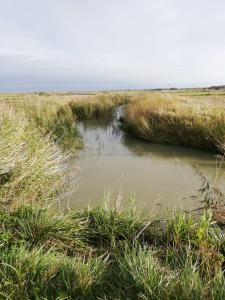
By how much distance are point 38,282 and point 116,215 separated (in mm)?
1429

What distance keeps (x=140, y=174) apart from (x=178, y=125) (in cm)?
387

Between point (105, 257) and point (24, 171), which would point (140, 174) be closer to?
point (24, 171)

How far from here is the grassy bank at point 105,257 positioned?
9.36 ft

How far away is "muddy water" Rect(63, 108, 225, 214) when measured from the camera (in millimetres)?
5730

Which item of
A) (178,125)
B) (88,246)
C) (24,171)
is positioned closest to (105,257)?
(88,246)

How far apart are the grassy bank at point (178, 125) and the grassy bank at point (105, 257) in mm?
5625

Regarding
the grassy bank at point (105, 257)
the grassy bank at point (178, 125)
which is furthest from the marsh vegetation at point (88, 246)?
the grassy bank at point (178, 125)

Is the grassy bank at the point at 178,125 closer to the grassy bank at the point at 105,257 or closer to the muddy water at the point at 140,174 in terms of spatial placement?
the muddy water at the point at 140,174

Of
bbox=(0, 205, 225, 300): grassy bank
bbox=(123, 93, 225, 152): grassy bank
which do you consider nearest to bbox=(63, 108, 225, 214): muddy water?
bbox=(123, 93, 225, 152): grassy bank

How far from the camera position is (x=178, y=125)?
1107 centimetres

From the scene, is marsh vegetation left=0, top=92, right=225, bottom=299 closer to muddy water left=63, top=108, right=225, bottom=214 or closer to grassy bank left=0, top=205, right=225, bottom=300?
grassy bank left=0, top=205, right=225, bottom=300

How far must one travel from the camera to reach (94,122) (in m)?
17.9

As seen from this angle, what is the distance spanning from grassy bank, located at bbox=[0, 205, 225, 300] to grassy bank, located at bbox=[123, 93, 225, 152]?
5.63 metres

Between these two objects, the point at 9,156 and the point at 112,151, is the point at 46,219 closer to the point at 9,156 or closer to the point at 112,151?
the point at 9,156
